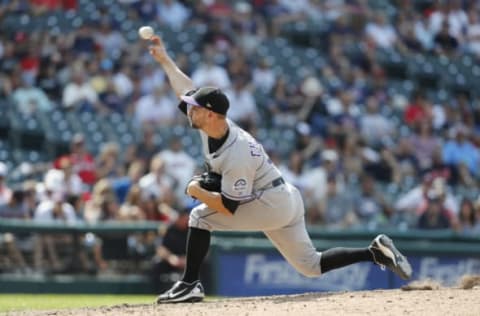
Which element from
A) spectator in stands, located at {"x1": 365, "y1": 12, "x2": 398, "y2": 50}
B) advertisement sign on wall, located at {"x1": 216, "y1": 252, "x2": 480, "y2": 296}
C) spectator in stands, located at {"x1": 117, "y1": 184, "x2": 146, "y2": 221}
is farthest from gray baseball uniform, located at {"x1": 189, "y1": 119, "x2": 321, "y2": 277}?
spectator in stands, located at {"x1": 365, "y1": 12, "x2": 398, "y2": 50}

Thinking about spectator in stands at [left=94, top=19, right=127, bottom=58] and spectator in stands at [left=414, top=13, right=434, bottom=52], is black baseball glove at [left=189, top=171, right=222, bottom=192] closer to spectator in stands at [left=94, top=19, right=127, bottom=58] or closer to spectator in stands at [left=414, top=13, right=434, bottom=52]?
spectator in stands at [left=94, top=19, right=127, bottom=58]

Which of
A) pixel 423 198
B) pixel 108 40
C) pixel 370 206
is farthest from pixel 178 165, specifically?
pixel 423 198

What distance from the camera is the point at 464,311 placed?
21.9 ft

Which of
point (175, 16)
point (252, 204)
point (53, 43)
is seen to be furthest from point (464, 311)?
point (175, 16)

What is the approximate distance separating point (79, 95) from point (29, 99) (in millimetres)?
702

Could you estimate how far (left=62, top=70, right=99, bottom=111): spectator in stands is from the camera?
14836mm

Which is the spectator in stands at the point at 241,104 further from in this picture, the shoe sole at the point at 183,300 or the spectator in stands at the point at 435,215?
the shoe sole at the point at 183,300

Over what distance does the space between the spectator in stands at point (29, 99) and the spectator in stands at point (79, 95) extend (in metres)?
0.26

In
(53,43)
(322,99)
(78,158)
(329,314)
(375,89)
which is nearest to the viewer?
(329,314)

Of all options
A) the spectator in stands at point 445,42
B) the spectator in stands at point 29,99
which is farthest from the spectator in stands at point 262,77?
the spectator in stands at point 445,42

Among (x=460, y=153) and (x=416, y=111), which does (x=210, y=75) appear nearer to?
(x=416, y=111)

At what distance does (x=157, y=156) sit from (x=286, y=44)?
17.2 feet

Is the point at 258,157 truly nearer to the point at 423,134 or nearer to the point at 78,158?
the point at 78,158

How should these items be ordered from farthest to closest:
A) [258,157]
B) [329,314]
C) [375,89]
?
[375,89] < [258,157] < [329,314]
